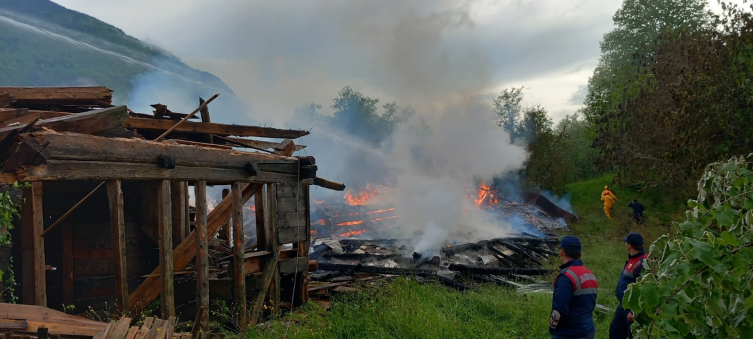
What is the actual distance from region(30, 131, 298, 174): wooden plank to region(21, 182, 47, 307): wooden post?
735 mm

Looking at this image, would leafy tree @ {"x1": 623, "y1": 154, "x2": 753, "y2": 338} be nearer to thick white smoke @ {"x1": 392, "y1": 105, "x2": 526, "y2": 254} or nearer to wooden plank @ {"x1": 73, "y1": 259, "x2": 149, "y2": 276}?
wooden plank @ {"x1": 73, "y1": 259, "x2": 149, "y2": 276}

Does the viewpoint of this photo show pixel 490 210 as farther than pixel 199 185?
Yes

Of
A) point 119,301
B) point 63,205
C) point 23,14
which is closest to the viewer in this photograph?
point 119,301

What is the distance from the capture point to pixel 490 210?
24359 millimetres

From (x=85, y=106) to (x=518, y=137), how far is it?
3149cm

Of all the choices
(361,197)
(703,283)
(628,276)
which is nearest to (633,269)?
(628,276)

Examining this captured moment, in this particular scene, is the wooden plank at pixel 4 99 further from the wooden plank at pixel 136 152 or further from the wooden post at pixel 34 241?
the wooden plank at pixel 136 152

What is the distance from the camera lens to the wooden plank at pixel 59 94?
5.53 m

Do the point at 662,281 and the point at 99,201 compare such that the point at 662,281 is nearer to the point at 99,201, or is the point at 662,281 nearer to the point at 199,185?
the point at 199,185

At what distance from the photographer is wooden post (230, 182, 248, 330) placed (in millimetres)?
7430

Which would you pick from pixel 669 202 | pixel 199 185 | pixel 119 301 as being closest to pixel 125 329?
pixel 119 301

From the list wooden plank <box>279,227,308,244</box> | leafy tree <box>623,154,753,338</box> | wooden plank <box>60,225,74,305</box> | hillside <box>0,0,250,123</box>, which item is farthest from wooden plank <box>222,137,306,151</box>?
hillside <box>0,0,250,123</box>

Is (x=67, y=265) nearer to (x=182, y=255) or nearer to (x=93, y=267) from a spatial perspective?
(x=93, y=267)

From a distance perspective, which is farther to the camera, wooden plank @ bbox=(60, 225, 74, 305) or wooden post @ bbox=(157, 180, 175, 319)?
wooden plank @ bbox=(60, 225, 74, 305)
